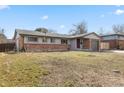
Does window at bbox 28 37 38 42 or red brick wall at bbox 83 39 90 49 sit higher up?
window at bbox 28 37 38 42

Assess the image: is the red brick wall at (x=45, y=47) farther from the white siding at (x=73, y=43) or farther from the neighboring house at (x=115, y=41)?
the neighboring house at (x=115, y=41)

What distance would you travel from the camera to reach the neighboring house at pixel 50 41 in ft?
47.4

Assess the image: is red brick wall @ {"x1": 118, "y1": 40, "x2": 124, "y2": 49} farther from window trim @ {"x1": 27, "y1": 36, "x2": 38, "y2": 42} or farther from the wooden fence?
the wooden fence

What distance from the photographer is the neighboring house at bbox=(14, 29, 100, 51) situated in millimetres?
14445

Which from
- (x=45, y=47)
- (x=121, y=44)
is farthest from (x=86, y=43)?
Answer: (x=121, y=44)

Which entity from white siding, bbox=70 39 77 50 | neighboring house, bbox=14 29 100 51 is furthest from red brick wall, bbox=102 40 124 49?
white siding, bbox=70 39 77 50

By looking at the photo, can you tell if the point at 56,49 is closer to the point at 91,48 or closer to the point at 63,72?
the point at 91,48

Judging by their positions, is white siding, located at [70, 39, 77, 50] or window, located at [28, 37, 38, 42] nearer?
window, located at [28, 37, 38, 42]

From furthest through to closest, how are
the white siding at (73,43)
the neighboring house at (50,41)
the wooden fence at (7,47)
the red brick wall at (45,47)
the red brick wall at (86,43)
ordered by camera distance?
1. the red brick wall at (86,43)
2. the white siding at (73,43)
3. the wooden fence at (7,47)
4. the neighboring house at (50,41)
5. the red brick wall at (45,47)

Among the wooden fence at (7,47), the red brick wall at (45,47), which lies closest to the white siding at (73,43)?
the red brick wall at (45,47)

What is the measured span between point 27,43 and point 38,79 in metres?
9.60

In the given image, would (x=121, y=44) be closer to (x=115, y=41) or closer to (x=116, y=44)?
(x=116, y=44)
